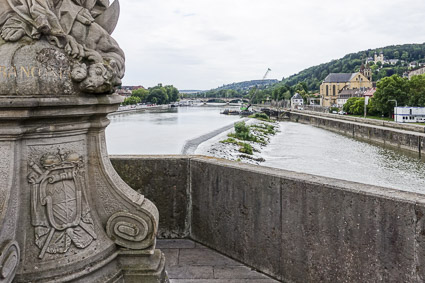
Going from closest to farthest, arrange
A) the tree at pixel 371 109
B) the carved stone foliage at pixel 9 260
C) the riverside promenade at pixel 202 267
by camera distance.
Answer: the carved stone foliage at pixel 9 260
the riverside promenade at pixel 202 267
the tree at pixel 371 109

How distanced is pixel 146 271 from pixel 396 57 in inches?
8051

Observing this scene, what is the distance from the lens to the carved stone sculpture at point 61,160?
2.36 metres

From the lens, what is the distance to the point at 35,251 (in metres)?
2.43

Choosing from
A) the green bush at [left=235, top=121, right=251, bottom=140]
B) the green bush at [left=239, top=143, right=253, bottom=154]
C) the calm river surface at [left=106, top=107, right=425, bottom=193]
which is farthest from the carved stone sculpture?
the green bush at [left=235, top=121, right=251, bottom=140]

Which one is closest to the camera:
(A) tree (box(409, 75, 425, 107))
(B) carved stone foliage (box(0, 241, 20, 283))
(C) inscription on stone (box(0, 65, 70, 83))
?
(B) carved stone foliage (box(0, 241, 20, 283))

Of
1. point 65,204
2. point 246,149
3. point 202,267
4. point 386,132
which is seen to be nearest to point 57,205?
point 65,204

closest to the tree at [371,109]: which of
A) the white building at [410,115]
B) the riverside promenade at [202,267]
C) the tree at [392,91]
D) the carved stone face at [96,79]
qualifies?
the tree at [392,91]

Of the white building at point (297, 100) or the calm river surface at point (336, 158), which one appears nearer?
the calm river surface at point (336, 158)

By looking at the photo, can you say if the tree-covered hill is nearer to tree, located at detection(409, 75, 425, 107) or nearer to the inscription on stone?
tree, located at detection(409, 75, 425, 107)

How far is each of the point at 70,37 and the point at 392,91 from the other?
199 ft

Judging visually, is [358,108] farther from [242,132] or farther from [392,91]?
[242,132]

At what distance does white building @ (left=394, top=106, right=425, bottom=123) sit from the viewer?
50.8 metres

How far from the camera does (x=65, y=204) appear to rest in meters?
2.53

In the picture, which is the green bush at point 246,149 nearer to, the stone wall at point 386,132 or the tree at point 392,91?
the stone wall at point 386,132
